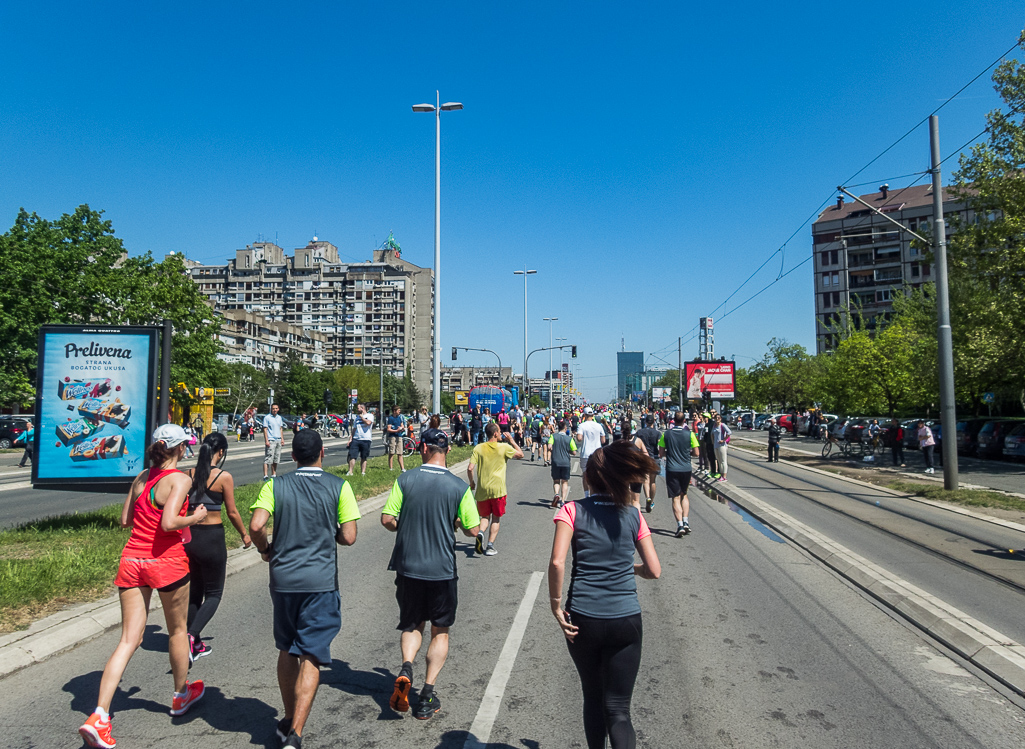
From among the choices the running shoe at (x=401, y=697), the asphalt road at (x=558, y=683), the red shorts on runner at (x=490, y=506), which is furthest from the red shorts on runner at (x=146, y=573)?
the red shorts on runner at (x=490, y=506)

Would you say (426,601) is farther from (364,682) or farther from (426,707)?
(364,682)

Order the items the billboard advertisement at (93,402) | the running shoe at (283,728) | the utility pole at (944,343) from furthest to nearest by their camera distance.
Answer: the utility pole at (944,343)
the billboard advertisement at (93,402)
the running shoe at (283,728)

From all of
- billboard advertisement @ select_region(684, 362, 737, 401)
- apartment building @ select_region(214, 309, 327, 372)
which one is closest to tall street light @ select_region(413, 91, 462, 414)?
billboard advertisement @ select_region(684, 362, 737, 401)

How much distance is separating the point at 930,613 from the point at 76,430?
10254 mm

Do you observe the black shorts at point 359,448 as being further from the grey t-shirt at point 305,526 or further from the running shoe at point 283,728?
the running shoe at point 283,728

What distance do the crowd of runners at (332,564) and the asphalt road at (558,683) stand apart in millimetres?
290

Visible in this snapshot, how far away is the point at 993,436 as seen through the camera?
27.6 metres

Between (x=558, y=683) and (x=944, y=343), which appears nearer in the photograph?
(x=558, y=683)

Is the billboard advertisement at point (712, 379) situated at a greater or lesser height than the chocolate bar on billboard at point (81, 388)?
greater

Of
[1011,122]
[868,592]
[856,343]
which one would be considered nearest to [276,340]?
[856,343]

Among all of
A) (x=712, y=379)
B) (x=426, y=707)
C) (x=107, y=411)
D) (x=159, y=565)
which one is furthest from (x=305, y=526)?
(x=712, y=379)

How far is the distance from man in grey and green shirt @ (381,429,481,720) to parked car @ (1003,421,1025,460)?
90.7 feet

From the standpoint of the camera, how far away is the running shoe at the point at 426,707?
4.20m

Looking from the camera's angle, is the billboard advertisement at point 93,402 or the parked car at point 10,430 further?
the parked car at point 10,430
